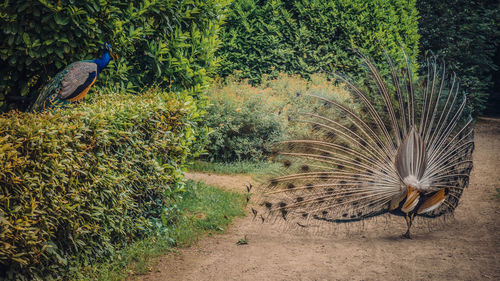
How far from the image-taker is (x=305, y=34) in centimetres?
1088

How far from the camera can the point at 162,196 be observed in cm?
465

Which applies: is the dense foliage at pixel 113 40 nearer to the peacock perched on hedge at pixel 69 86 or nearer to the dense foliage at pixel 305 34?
the peacock perched on hedge at pixel 69 86

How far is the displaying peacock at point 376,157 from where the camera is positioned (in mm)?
4449

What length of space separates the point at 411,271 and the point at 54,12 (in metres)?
4.53

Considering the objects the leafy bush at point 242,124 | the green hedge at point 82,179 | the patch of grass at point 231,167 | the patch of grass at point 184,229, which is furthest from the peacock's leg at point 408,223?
the leafy bush at point 242,124

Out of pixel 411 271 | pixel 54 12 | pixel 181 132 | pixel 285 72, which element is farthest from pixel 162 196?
pixel 285 72

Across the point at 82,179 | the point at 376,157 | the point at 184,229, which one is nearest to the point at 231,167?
the point at 184,229

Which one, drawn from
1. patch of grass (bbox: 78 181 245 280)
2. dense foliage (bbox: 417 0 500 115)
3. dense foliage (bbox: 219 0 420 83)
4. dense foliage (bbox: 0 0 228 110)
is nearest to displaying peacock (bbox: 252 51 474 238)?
patch of grass (bbox: 78 181 245 280)

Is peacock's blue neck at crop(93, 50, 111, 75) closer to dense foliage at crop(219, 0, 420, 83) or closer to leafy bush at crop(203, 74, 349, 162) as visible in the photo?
leafy bush at crop(203, 74, 349, 162)

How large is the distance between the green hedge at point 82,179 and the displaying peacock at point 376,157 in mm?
1310

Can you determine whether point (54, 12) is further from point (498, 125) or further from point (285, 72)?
point (498, 125)

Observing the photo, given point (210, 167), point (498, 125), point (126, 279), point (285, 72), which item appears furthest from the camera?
point (498, 125)

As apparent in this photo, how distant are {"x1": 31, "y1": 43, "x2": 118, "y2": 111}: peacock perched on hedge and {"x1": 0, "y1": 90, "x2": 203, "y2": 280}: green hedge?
0.22 metres

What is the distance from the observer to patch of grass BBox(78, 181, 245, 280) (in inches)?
146
